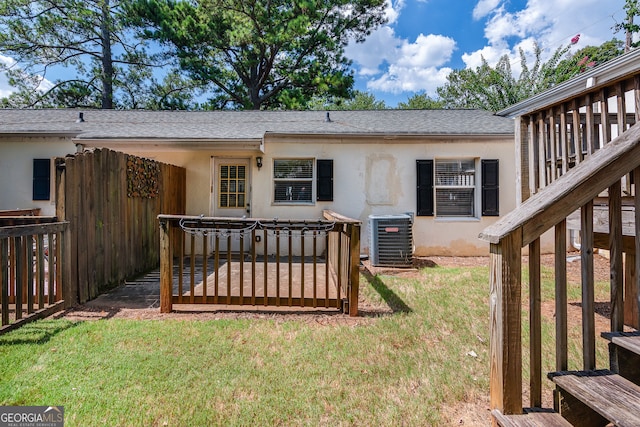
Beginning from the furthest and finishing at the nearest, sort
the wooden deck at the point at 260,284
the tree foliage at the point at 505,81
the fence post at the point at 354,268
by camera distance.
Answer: the tree foliage at the point at 505,81, the wooden deck at the point at 260,284, the fence post at the point at 354,268

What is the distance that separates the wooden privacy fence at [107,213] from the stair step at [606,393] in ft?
15.5

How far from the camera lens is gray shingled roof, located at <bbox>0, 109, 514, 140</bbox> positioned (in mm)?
6562

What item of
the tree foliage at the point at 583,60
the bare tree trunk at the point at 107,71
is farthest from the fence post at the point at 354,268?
the bare tree trunk at the point at 107,71

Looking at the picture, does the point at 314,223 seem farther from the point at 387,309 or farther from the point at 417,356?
the point at 417,356

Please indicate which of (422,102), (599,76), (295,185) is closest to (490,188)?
(599,76)

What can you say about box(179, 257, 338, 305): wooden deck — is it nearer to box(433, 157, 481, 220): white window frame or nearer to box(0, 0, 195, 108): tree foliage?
box(433, 157, 481, 220): white window frame

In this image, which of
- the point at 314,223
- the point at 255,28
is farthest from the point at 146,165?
the point at 255,28

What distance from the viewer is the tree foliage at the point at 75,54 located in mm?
14688

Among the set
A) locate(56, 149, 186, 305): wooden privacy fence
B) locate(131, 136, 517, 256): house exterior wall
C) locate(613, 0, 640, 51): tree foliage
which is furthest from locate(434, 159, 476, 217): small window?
locate(613, 0, 640, 51): tree foliage

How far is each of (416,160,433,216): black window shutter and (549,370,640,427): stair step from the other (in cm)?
535

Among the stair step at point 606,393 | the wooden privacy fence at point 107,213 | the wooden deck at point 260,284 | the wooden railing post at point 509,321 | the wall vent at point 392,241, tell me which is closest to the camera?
the stair step at point 606,393

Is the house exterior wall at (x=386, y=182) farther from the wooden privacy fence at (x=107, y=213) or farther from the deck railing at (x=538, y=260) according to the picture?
the deck railing at (x=538, y=260)

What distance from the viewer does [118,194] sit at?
4516 millimetres
